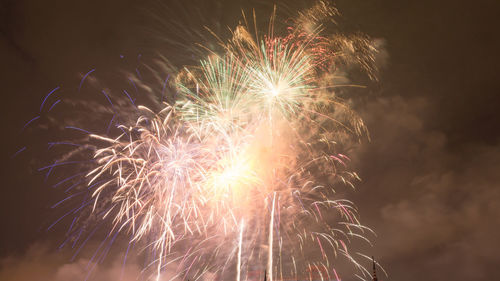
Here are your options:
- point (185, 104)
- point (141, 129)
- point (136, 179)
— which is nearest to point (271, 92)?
point (185, 104)

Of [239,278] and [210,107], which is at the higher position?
[210,107]

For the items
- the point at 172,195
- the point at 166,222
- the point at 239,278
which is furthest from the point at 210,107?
the point at 239,278

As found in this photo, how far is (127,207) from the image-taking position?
17.4m

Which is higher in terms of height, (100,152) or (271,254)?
(100,152)

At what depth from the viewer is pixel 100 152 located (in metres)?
17.2

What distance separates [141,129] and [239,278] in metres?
12.7

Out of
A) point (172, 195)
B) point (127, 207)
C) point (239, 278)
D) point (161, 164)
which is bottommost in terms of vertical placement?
point (239, 278)

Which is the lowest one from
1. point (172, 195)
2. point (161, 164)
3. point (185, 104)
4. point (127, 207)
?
point (127, 207)

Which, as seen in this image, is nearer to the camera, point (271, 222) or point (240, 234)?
point (271, 222)

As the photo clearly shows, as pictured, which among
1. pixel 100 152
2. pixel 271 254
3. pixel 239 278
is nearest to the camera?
pixel 100 152

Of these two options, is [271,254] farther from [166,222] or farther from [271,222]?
[166,222]

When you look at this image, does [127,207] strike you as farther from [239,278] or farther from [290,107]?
[290,107]

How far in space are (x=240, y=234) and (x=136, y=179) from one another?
8549mm

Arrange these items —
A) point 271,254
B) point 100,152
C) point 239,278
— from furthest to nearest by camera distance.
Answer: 1. point 239,278
2. point 271,254
3. point 100,152
